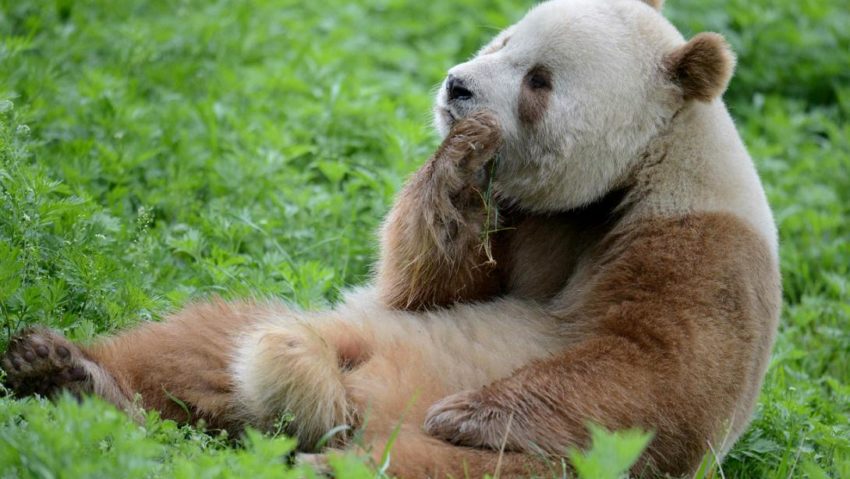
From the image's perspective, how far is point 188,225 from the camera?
6.85 meters

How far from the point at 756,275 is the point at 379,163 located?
3.59 meters

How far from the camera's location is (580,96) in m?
5.45

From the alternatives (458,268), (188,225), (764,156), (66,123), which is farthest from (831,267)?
(66,123)

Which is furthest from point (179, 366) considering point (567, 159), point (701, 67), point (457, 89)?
point (701, 67)

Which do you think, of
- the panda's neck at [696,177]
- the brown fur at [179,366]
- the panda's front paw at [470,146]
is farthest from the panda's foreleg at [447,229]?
the brown fur at [179,366]

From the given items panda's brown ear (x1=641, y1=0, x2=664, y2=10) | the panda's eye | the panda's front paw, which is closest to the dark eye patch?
the panda's eye

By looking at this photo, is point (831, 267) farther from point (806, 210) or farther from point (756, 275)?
point (756, 275)

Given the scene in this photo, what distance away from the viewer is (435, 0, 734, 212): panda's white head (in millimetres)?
5426

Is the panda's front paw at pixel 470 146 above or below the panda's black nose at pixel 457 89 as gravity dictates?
below

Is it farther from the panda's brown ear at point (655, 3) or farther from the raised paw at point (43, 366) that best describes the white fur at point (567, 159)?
the raised paw at point (43, 366)

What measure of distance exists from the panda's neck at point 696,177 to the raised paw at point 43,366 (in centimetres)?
260

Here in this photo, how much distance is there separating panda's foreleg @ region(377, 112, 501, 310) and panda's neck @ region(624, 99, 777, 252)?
28.7 inches

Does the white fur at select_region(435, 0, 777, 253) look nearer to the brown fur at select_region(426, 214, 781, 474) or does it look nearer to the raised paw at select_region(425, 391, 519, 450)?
the brown fur at select_region(426, 214, 781, 474)

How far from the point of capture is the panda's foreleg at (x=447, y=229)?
5.37 m
